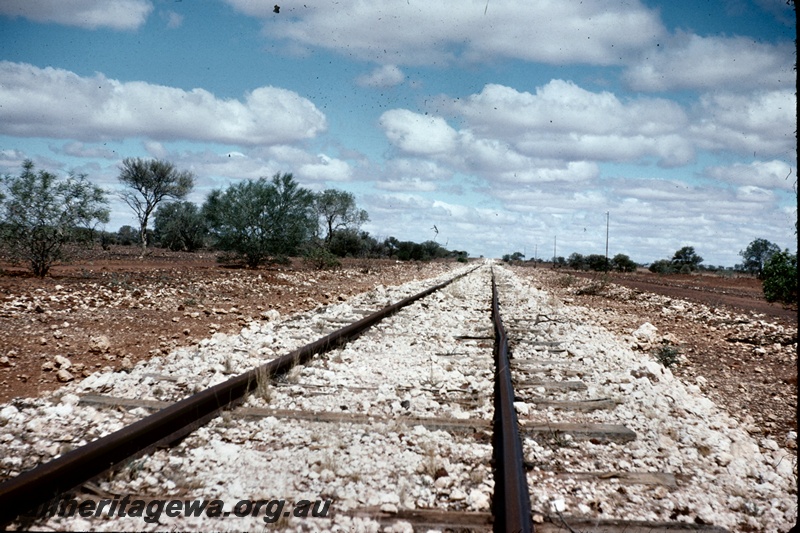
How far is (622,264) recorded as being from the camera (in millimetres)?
67062

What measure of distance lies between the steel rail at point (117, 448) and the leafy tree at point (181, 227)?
49.9 meters

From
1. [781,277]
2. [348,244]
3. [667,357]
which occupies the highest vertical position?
[348,244]

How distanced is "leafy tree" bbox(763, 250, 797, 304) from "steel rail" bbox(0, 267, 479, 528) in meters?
10.7

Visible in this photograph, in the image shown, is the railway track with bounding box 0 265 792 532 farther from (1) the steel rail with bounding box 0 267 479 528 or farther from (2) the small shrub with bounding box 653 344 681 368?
(2) the small shrub with bounding box 653 344 681 368

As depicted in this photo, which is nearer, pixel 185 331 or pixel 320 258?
pixel 185 331

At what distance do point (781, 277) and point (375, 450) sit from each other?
10.9 metres

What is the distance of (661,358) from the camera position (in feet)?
24.7

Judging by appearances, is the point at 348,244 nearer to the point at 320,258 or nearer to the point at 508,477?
the point at 320,258

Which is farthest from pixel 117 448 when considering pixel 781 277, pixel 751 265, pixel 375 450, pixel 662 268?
pixel 751 265

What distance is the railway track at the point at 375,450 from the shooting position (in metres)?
2.55

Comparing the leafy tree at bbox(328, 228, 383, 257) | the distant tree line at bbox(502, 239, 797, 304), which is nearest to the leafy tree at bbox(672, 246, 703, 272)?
the distant tree line at bbox(502, 239, 797, 304)

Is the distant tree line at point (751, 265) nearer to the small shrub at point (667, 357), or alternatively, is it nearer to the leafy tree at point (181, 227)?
the small shrub at point (667, 357)

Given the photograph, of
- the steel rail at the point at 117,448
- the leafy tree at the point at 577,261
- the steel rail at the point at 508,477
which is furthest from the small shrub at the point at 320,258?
the leafy tree at the point at 577,261

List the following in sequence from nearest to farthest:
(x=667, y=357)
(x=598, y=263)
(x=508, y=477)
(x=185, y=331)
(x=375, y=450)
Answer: (x=508, y=477) → (x=375, y=450) → (x=667, y=357) → (x=185, y=331) → (x=598, y=263)
